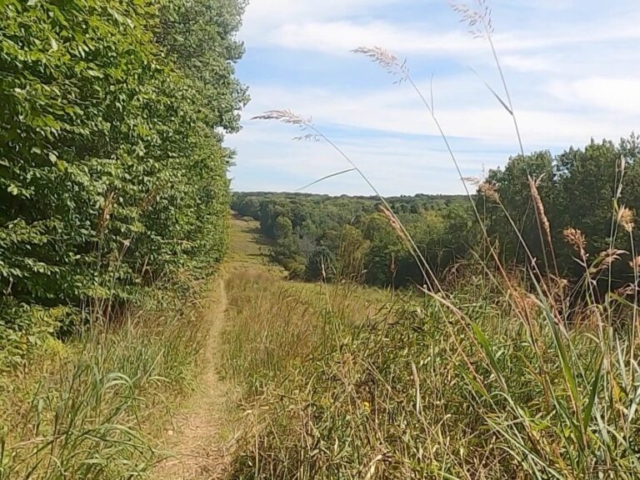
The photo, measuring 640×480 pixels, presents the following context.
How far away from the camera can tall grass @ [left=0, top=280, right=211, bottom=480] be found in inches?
84.9

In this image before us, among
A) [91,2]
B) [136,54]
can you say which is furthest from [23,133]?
[136,54]

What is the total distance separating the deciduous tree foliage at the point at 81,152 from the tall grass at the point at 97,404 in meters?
0.42

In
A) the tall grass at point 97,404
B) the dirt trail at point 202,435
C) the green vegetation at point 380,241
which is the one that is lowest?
the dirt trail at point 202,435

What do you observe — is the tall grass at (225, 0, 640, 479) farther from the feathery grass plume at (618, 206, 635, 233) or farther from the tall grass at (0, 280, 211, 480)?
the tall grass at (0, 280, 211, 480)

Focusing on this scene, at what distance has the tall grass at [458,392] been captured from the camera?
1633mm

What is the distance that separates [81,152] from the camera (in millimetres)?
5984

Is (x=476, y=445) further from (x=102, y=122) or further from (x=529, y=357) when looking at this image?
(x=102, y=122)

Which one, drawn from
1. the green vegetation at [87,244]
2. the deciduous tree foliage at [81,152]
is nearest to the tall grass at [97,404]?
the green vegetation at [87,244]

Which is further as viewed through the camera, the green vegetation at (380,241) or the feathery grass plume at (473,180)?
the green vegetation at (380,241)

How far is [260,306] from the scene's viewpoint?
6797 mm

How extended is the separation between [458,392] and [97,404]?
166cm

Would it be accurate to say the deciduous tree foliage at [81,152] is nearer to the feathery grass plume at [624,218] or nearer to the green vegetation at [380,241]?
the green vegetation at [380,241]

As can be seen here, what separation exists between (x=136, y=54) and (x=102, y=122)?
787mm

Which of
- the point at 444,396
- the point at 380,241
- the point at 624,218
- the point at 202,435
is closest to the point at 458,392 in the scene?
the point at 444,396
